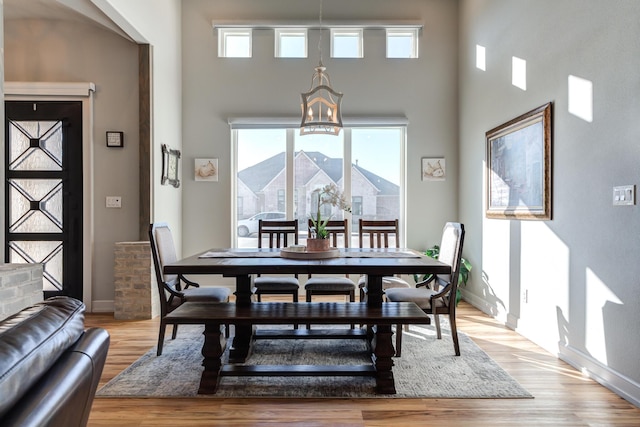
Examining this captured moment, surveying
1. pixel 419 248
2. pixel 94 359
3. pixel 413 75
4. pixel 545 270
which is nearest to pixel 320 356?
pixel 545 270

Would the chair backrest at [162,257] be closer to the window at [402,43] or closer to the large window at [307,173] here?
the large window at [307,173]

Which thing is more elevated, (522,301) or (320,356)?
(522,301)

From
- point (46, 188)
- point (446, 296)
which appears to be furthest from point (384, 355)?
point (46, 188)

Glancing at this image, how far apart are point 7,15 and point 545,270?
5.39 meters

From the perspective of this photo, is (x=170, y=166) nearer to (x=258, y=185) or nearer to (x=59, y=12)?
(x=258, y=185)

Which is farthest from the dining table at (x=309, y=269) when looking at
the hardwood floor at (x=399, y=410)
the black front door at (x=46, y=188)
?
the black front door at (x=46, y=188)

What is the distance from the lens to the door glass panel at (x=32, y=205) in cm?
401

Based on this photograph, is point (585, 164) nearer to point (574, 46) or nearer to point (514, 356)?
point (574, 46)

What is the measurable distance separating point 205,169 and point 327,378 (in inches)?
127

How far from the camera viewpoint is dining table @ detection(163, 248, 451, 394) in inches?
93.8

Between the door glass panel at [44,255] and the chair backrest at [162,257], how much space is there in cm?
174

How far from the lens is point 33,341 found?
0.78 metres

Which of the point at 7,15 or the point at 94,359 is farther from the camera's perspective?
the point at 7,15

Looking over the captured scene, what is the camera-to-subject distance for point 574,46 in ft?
8.74
